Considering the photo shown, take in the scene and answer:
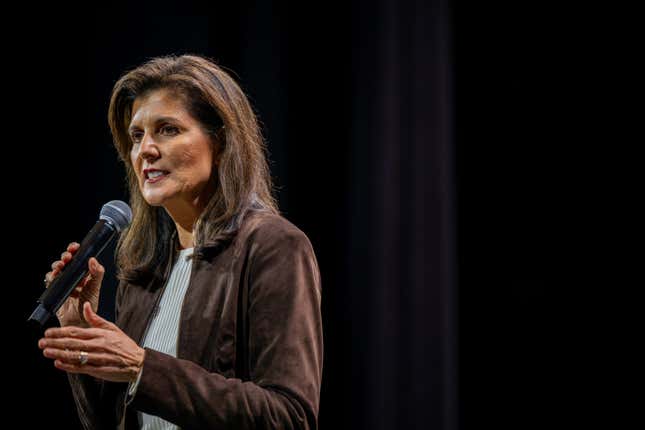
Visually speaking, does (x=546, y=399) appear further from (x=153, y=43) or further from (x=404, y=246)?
(x=153, y=43)

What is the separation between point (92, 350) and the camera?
3.80ft

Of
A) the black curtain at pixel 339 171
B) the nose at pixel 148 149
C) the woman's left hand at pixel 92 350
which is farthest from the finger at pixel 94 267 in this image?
the black curtain at pixel 339 171

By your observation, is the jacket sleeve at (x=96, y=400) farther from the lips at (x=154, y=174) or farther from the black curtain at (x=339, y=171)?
the black curtain at (x=339, y=171)

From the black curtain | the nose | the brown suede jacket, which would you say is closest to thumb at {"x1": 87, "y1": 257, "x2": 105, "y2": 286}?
the brown suede jacket

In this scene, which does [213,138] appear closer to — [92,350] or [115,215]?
[115,215]

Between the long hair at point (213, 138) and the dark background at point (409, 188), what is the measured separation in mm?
714

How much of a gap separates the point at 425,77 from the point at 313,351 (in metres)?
1.26

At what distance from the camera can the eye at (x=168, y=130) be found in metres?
1.54

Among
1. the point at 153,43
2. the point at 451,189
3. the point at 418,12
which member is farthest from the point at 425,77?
the point at 153,43

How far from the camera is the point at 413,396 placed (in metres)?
2.30

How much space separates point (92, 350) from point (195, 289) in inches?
13.1

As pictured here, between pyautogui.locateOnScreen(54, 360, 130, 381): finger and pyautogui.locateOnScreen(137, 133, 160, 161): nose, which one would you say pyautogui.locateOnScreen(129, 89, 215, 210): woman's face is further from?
pyautogui.locateOnScreen(54, 360, 130, 381): finger

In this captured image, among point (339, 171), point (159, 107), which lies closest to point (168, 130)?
point (159, 107)

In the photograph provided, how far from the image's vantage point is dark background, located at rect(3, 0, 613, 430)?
2271 mm
